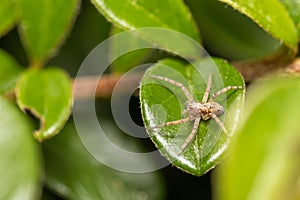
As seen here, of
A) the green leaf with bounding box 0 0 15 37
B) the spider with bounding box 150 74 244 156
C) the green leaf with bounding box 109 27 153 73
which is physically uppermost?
the spider with bounding box 150 74 244 156

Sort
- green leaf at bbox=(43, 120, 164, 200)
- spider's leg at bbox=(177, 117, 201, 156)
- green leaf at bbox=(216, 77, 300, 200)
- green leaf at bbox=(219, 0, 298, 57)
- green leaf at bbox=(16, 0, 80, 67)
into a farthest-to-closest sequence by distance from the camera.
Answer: green leaf at bbox=(43, 120, 164, 200) → green leaf at bbox=(16, 0, 80, 67) → green leaf at bbox=(219, 0, 298, 57) → spider's leg at bbox=(177, 117, 201, 156) → green leaf at bbox=(216, 77, 300, 200)

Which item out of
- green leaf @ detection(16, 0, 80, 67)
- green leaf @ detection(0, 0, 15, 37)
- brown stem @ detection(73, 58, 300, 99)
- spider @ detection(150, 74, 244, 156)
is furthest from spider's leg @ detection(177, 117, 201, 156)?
green leaf @ detection(0, 0, 15, 37)

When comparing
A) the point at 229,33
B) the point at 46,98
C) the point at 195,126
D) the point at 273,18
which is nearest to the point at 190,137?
the point at 195,126

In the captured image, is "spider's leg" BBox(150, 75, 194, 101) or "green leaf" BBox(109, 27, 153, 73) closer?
"spider's leg" BBox(150, 75, 194, 101)

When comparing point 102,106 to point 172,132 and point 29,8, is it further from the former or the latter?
point 172,132

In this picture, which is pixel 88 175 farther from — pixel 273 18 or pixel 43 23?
pixel 273 18

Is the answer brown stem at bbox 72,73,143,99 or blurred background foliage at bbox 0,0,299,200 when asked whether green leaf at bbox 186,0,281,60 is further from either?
brown stem at bbox 72,73,143,99
